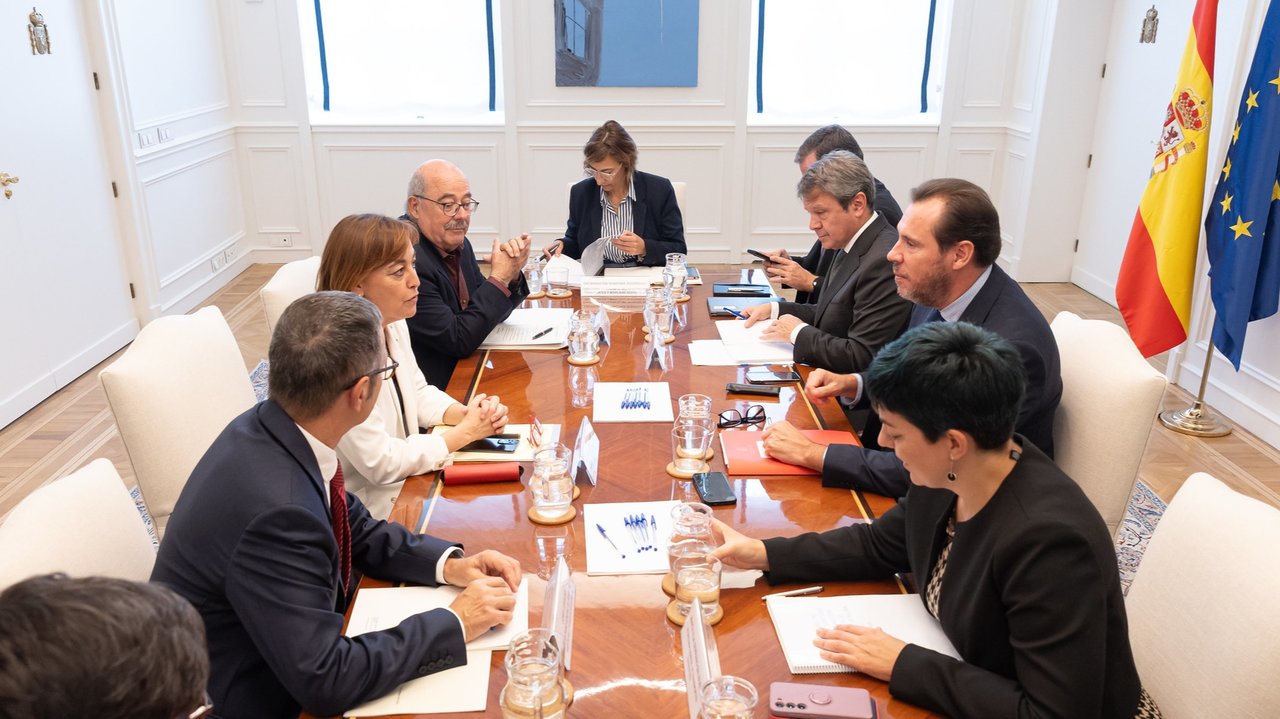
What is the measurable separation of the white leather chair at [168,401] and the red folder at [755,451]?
1.38 metres

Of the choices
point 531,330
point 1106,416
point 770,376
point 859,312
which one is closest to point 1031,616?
point 1106,416

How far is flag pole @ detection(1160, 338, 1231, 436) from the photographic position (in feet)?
14.9

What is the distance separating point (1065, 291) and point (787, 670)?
6.00 meters

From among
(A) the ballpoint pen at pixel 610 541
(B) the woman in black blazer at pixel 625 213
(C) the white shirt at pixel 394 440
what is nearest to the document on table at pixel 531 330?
(C) the white shirt at pixel 394 440

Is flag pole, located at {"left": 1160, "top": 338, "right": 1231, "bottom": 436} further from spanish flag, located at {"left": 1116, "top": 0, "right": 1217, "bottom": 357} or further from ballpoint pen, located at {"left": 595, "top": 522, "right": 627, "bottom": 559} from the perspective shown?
ballpoint pen, located at {"left": 595, "top": 522, "right": 627, "bottom": 559}

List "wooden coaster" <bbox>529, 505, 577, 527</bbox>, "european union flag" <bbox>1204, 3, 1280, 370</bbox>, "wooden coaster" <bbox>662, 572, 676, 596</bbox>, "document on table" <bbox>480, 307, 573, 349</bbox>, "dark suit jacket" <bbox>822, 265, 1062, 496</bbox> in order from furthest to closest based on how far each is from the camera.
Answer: "european union flag" <bbox>1204, 3, 1280, 370</bbox> → "document on table" <bbox>480, 307, 573, 349</bbox> → "dark suit jacket" <bbox>822, 265, 1062, 496</bbox> → "wooden coaster" <bbox>529, 505, 577, 527</bbox> → "wooden coaster" <bbox>662, 572, 676, 596</bbox>

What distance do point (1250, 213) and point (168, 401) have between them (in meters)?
4.54

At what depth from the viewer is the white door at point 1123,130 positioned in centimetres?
564

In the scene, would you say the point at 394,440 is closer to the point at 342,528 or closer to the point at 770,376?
the point at 342,528

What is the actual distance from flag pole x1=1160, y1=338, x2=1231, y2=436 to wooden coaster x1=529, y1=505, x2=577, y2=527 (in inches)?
148

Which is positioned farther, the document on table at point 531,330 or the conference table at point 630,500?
the document on table at point 531,330

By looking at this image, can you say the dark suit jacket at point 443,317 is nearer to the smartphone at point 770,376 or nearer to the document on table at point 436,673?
the smartphone at point 770,376

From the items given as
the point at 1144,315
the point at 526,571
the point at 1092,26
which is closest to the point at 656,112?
the point at 1092,26

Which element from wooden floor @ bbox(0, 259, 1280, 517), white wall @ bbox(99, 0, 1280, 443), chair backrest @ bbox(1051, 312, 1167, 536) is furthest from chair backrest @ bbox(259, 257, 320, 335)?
white wall @ bbox(99, 0, 1280, 443)
